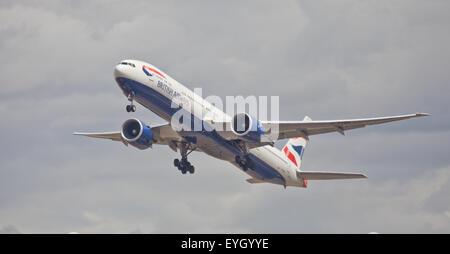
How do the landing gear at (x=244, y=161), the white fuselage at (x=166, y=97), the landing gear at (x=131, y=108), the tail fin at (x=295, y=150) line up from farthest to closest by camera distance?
the tail fin at (x=295, y=150) < the landing gear at (x=244, y=161) < the landing gear at (x=131, y=108) < the white fuselage at (x=166, y=97)

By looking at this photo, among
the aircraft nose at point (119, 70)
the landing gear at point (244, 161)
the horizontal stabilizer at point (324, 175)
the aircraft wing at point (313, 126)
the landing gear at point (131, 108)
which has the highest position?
the aircraft nose at point (119, 70)

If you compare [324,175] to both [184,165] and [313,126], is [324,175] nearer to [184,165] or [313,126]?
[313,126]

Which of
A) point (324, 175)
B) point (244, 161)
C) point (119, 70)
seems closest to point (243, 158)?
point (244, 161)

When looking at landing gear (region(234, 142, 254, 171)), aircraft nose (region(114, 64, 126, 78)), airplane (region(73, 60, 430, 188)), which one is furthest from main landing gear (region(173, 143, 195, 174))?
aircraft nose (region(114, 64, 126, 78))

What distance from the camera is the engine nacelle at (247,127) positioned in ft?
200

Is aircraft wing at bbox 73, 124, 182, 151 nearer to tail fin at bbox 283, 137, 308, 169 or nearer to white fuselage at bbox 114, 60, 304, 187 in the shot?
white fuselage at bbox 114, 60, 304, 187

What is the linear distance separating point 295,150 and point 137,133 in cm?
1735

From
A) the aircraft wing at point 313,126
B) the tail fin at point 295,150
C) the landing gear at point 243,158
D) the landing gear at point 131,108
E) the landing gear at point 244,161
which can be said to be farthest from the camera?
the tail fin at point 295,150

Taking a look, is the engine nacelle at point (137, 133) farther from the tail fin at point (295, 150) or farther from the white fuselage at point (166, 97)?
the tail fin at point (295, 150)

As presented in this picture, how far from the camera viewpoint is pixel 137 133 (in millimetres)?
65750

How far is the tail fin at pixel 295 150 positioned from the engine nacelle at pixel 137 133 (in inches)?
591

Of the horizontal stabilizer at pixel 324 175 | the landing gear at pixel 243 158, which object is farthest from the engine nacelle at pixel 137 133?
the horizontal stabilizer at pixel 324 175
